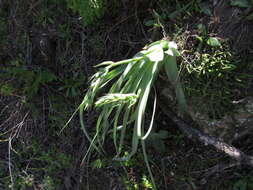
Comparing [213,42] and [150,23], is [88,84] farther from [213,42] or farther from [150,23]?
[213,42]

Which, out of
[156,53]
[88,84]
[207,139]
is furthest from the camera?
[88,84]

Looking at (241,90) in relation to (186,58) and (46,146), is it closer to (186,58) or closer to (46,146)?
(186,58)

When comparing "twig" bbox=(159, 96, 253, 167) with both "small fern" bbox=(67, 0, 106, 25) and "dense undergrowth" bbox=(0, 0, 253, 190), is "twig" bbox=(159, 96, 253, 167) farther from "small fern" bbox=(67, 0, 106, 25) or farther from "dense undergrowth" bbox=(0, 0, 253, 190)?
"small fern" bbox=(67, 0, 106, 25)

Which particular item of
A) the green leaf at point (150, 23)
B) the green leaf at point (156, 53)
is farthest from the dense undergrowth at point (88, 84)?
the green leaf at point (156, 53)

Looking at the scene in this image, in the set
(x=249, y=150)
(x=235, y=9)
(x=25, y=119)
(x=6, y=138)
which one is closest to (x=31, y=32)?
(x=25, y=119)

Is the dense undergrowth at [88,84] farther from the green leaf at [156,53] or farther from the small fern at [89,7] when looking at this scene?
the green leaf at [156,53]

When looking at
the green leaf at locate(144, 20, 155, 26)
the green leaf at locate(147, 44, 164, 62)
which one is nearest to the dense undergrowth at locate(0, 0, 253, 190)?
the green leaf at locate(144, 20, 155, 26)

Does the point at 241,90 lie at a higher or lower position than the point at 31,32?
lower

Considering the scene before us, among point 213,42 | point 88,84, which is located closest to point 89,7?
point 88,84
